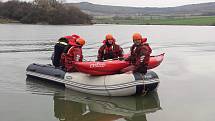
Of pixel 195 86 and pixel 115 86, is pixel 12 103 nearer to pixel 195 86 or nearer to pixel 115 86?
pixel 115 86

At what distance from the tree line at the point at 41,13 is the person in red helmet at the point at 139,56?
4797cm

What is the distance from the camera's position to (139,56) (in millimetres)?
10586

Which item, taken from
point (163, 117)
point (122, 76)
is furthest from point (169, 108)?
point (122, 76)

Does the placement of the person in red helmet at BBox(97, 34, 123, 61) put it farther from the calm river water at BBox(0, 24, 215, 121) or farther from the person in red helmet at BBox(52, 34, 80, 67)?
the calm river water at BBox(0, 24, 215, 121)

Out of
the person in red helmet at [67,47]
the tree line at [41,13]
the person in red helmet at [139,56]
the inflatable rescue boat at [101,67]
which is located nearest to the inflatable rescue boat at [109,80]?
the inflatable rescue boat at [101,67]

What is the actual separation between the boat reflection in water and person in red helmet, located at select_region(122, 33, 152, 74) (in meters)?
0.73

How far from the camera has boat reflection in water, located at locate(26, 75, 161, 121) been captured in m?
8.81

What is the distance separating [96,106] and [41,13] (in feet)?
163

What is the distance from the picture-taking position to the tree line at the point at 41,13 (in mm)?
57959

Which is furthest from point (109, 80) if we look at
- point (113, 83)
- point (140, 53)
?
point (140, 53)

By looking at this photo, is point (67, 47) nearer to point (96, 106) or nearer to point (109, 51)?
point (109, 51)

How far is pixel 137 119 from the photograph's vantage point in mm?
8750

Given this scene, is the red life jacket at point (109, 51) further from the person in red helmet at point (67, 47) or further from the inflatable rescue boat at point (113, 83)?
the inflatable rescue boat at point (113, 83)

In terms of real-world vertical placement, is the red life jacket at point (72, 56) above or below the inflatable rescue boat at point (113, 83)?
above
